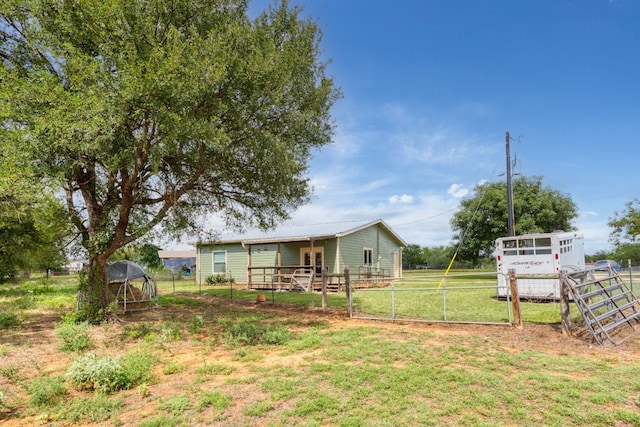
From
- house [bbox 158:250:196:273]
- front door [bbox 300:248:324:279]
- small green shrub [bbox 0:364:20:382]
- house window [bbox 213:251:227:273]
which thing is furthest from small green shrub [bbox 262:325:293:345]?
house [bbox 158:250:196:273]

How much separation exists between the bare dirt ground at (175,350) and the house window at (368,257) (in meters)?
12.8

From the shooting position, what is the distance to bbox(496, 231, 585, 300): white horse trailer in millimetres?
12062

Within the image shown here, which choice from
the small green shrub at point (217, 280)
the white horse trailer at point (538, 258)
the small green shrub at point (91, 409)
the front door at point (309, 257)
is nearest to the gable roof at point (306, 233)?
the front door at point (309, 257)

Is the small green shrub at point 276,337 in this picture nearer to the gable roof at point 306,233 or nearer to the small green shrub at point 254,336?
the small green shrub at point 254,336

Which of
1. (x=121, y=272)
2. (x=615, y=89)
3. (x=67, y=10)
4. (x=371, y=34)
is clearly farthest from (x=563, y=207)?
(x=67, y=10)

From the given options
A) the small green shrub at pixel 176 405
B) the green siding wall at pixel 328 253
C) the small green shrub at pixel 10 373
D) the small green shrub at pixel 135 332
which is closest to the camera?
the small green shrub at pixel 176 405

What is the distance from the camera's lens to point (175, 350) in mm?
7137

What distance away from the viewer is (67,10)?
306 inches

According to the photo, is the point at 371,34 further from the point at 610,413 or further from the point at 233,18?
the point at 610,413

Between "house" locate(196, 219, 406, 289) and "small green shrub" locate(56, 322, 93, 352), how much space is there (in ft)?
33.8

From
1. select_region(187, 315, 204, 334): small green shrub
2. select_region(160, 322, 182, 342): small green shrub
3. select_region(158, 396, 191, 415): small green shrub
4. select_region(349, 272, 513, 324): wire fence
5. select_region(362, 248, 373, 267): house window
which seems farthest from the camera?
select_region(362, 248, 373, 267): house window

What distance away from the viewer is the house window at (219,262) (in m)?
24.8

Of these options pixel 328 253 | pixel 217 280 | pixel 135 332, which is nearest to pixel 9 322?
pixel 135 332

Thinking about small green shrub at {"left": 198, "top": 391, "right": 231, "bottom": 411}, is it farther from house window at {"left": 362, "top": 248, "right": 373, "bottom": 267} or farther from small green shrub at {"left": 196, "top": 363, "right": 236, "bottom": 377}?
house window at {"left": 362, "top": 248, "right": 373, "bottom": 267}
